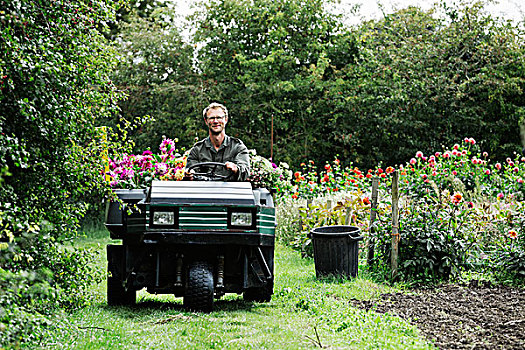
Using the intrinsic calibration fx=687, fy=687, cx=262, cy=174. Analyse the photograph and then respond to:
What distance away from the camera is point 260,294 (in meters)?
6.79

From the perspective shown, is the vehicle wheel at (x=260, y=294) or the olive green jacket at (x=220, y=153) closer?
the vehicle wheel at (x=260, y=294)

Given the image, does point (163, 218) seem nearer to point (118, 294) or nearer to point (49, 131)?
point (118, 294)

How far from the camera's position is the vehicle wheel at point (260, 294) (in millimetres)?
6699

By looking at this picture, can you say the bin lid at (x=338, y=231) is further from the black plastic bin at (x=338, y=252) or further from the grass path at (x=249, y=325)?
the grass path at (x=249, y=325)

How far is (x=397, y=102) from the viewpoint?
60.6 feet

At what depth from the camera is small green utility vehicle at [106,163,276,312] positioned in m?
5.66

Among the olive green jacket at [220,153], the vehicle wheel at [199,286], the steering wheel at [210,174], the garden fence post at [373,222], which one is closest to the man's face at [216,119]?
the olive green jacket at [220,153]

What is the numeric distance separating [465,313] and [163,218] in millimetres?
2698

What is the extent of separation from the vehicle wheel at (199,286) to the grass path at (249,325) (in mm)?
111

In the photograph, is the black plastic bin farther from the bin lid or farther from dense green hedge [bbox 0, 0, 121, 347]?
dense green hedge [bbox 0, 0, 121, 347]

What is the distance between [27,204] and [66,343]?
1093 millimetres

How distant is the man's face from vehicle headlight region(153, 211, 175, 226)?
57.6 inches

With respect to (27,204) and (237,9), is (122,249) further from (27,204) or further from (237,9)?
(237,9)

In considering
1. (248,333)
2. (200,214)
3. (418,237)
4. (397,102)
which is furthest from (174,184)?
(397,102)
